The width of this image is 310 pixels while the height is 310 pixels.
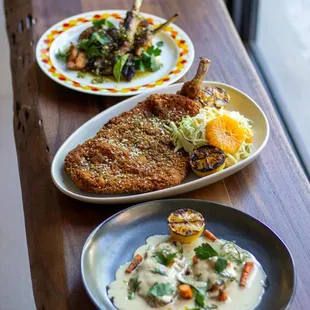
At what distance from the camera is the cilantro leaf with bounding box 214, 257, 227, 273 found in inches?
43.2

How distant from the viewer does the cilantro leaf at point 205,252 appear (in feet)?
3.69

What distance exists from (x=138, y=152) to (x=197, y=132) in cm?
15

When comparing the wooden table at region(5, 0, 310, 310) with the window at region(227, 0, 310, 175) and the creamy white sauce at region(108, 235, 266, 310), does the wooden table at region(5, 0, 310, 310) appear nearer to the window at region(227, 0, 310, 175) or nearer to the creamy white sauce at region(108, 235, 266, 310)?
the creamy white sauce at region(108, 235, 266, 310)

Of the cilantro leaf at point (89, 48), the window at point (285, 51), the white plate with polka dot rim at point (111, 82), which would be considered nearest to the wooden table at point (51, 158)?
the white plate with polka dot rim at point (111, 82)

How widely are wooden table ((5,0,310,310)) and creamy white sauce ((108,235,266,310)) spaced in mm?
86

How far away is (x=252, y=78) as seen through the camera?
1735 millimetres

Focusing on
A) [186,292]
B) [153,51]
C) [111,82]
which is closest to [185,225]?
[186,292]

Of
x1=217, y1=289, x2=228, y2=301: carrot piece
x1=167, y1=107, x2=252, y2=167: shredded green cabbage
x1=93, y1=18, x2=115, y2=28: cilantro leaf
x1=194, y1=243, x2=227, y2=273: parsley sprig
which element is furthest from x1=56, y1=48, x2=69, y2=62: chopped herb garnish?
x1=217, y1=289, x2=228, y2=301: carrot piece

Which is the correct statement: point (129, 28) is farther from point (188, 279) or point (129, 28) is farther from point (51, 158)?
point (188, 279)

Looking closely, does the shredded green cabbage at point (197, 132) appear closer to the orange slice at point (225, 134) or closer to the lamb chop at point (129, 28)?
the orange slice at point (225, 134)

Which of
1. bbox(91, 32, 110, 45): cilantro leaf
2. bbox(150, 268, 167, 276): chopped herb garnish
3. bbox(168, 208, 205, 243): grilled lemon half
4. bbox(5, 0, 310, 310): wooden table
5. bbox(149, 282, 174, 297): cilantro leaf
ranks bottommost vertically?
bbox(5, 0, 310, 310): wooden table

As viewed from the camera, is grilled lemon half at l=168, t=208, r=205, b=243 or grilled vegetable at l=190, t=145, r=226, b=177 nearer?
grilled lemon half at l=168, t=208, r=205, b=243

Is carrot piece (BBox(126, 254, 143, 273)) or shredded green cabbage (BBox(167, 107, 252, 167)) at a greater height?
shredded green cabbage (BBox(167, 107, 252, 167))

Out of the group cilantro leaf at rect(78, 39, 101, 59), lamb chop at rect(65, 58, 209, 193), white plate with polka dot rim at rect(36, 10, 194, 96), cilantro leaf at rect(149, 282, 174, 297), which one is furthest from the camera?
cilantro leaf at rect(78, 39, 101, 59)
